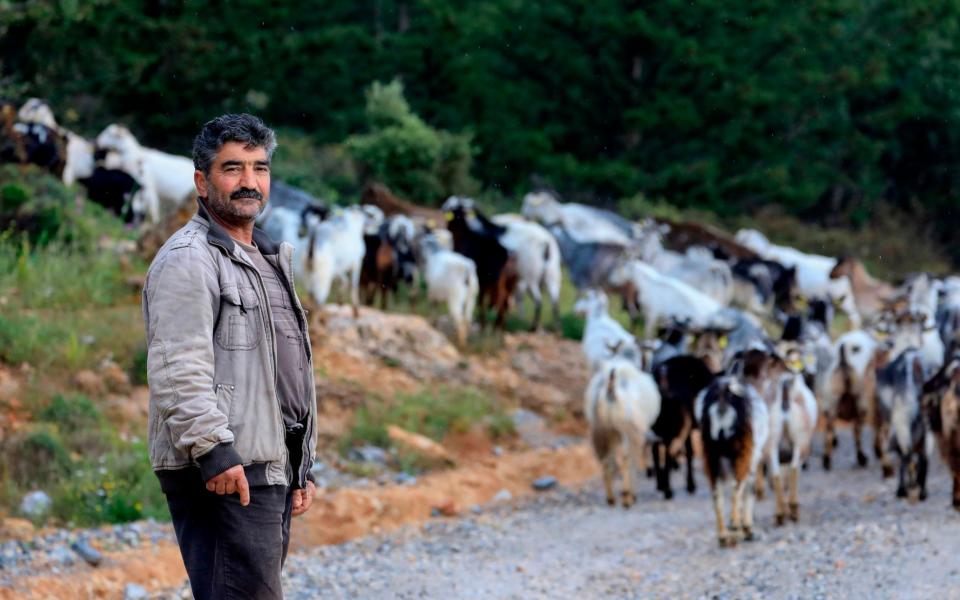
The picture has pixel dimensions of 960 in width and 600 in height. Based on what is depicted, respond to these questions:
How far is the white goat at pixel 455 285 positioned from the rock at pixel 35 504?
22.5ft

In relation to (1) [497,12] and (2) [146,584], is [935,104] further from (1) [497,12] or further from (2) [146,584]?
(2) [146,584]

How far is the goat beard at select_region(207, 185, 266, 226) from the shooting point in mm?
4340

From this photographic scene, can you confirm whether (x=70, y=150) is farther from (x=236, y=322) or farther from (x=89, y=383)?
(x=236, y=322)

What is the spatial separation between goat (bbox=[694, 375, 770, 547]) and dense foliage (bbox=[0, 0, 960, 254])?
50.0 ft

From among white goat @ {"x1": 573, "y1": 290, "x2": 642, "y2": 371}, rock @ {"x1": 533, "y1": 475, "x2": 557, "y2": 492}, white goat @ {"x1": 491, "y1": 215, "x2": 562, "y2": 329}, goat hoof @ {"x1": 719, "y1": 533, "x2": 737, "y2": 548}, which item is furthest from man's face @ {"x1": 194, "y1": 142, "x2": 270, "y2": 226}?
white goat @ {"x1": 491, "y1": 215, "x2": 562, "y2": 329}

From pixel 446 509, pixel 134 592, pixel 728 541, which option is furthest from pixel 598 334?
pixel 134 592

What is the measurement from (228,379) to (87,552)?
178 inches

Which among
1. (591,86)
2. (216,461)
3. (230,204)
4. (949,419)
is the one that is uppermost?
(591,86)

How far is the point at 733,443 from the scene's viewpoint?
9.38m

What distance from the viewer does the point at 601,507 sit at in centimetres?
1110

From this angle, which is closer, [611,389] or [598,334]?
[611,389]

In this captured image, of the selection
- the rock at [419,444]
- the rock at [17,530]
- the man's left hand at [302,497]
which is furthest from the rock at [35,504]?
the man's left hand at [302,497]

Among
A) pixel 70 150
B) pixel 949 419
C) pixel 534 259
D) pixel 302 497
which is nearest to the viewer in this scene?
pixel 302 497

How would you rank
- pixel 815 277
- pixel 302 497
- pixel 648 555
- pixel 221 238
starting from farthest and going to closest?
pixel 815 277 → pixel 648 555 → pixel 302 497 → pixel 221 238
